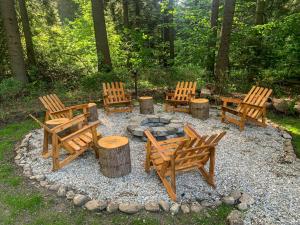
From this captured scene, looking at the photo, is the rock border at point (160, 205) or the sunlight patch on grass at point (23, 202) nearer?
the rock border at point (160, 205)

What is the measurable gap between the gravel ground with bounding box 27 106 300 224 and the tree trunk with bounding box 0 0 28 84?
342 centimetres

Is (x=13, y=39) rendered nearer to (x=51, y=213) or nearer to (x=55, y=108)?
(x=55, y=108)

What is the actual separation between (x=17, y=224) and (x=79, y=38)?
31.0 feet

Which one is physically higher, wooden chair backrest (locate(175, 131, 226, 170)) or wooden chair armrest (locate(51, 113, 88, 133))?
wooden chair armrest (locate(51, 113, 88, 133))

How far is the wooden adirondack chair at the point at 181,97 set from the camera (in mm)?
6398

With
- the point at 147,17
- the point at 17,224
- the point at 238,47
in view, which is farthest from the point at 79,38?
the point at 17,224

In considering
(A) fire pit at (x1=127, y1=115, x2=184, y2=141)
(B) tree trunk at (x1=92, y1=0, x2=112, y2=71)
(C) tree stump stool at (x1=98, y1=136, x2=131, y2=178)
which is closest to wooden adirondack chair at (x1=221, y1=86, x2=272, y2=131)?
(A) fire pit at (x1=127, y1=115, x2=184, y2=141)

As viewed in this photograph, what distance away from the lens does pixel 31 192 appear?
3.23 metres

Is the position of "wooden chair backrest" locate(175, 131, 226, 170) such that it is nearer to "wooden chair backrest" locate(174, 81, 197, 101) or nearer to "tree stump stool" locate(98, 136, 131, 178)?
"tree stump stool" locate(98, 136, 131, 178)

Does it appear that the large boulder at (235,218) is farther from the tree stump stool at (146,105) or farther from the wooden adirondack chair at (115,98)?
the wooden adirondack chair at (115,98)

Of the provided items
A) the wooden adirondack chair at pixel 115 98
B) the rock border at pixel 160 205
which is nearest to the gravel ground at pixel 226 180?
the rock border at pixel 160 205

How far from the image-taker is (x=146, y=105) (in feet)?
20.3

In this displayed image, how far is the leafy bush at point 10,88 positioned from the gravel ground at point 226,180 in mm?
2488

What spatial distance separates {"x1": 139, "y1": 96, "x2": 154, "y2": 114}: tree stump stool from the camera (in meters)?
6.15
